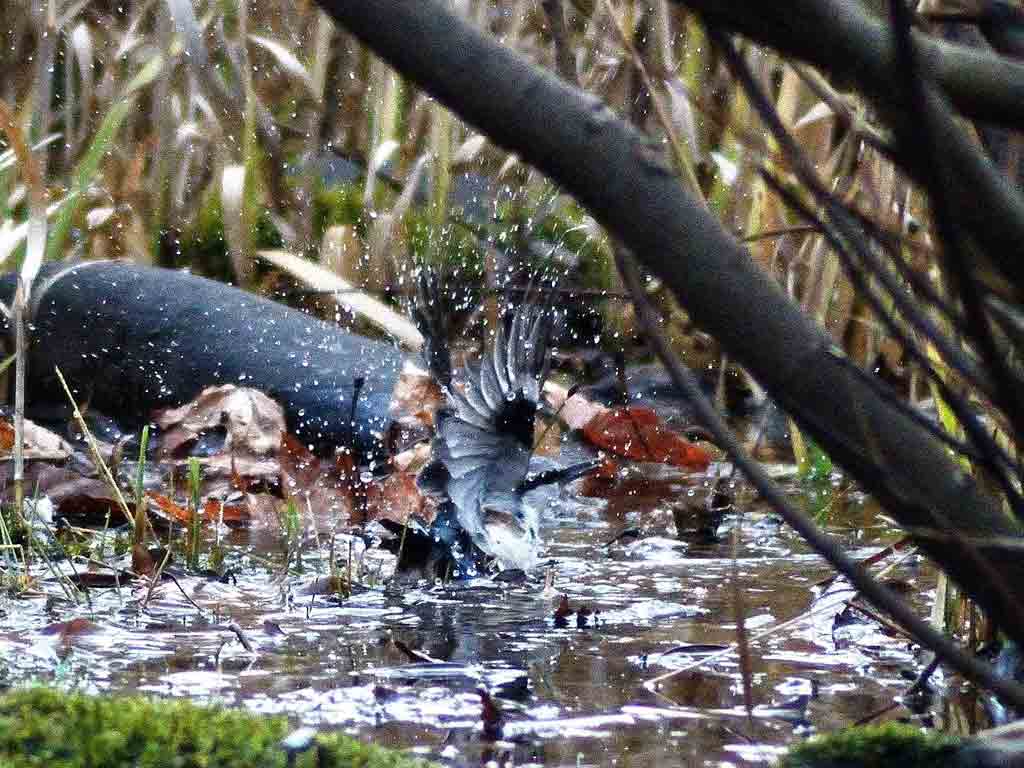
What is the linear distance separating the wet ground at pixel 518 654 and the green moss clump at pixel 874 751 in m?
0.36

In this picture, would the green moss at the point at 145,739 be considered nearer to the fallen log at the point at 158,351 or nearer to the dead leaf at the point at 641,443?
the dead leaf at the point at 641,443

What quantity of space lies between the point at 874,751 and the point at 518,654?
899 mm

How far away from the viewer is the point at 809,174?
1.04m

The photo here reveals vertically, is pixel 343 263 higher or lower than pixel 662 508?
higher

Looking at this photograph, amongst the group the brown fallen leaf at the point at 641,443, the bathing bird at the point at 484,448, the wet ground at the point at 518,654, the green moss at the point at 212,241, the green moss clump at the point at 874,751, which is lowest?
the green moss clump at the point at 874,751

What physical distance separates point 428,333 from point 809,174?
161 centimetres

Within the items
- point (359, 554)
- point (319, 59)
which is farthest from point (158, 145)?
point (359, 554)

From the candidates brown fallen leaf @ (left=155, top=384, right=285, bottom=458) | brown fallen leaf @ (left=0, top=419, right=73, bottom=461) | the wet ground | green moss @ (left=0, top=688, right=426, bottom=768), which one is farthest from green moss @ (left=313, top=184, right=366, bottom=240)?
green moss @ (left=0, top=688, right=426, bottom=768)

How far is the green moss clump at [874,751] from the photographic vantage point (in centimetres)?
120

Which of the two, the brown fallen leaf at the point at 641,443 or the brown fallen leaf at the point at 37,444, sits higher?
the brown fallen leaf at the point at 641,443

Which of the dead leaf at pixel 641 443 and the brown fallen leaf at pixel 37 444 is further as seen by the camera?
the dead leaf at pixel 641 443

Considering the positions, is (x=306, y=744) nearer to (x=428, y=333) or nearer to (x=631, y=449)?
(x=428, y=333)

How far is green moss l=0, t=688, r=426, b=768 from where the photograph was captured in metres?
1.20

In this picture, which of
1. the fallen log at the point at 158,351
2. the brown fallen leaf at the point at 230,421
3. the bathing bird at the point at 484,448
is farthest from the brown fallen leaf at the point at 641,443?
the bathing bird at the point at 484,448
